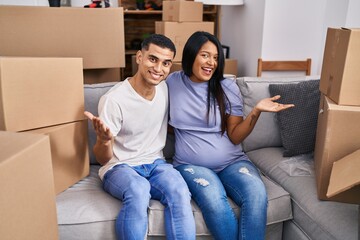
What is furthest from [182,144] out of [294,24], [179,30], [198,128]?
[294,24]

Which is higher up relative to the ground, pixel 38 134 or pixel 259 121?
pixel 38 134

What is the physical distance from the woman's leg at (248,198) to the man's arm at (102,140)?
0.50 meters

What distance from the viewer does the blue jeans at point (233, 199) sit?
134cm

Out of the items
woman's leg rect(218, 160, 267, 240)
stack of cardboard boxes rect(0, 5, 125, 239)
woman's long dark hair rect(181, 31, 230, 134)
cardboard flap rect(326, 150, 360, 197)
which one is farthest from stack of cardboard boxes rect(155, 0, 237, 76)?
cardboard flap rect(326, 150, 360, 197)

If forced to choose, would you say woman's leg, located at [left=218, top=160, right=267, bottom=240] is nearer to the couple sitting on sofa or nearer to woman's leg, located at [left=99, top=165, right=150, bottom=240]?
the couple sitting on sofa

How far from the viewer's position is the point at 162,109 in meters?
1.58

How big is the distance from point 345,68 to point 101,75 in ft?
4.26

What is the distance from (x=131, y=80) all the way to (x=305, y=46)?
174 cm

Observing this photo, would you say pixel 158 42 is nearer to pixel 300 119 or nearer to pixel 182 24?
pixel 300 119

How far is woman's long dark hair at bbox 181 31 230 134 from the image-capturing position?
1.59 meters

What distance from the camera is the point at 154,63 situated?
4.83 feet

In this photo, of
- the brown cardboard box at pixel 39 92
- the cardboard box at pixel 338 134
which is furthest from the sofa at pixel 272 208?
the brown cardboard box at pixel 39 92

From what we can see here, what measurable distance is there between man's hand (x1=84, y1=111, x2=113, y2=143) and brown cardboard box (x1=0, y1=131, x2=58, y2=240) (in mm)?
348

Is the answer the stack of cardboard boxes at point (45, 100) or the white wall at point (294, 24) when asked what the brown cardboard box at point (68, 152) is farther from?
the white wall at point (294, 24)
